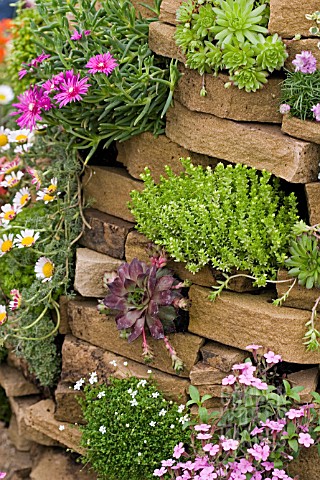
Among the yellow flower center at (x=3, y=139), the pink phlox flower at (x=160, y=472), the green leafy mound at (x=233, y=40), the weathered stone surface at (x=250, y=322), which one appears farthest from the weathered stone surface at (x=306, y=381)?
the yellow flower center at (x=3, y=139)

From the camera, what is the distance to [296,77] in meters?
2.67

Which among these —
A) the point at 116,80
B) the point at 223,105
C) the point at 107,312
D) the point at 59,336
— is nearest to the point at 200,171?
the point at 223,105

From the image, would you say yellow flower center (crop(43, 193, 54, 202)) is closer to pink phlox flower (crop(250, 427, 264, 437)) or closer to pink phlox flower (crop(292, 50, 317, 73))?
pink phlox flower (crop(292, 50, 317, 73))

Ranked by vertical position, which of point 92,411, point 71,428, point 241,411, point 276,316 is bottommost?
point 71,428

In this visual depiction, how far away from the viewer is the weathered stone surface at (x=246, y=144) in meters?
2.68

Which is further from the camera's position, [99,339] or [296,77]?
[99,339]

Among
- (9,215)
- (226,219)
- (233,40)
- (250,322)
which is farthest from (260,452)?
(9,215)

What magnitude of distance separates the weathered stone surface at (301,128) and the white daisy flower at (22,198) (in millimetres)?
1356

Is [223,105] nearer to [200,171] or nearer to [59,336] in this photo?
[200,171]

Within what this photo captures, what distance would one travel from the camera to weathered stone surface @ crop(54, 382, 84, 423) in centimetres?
326

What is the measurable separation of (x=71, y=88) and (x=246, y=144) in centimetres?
74

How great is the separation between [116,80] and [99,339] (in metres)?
1.13

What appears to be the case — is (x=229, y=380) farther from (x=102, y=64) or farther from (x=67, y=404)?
(x=102, y=64)

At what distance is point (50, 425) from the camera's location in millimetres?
3336
